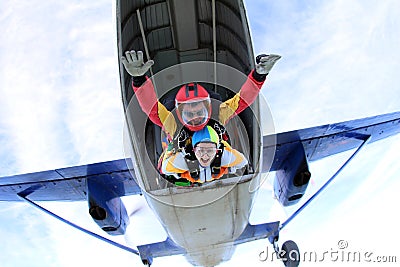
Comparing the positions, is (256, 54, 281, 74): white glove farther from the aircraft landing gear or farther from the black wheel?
the black wheel

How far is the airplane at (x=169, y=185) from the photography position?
19.8ft

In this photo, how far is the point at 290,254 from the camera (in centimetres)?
1052

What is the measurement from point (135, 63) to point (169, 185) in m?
2.00

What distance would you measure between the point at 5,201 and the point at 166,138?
8.39m

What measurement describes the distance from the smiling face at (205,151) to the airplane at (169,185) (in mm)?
743

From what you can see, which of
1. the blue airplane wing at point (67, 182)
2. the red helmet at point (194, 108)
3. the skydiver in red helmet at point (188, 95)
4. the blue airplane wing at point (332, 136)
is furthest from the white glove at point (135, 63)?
the blue airplane wing at point (67, 182)

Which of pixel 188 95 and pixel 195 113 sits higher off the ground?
pixel 188 95

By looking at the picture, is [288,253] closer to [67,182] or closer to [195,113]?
[67,182]

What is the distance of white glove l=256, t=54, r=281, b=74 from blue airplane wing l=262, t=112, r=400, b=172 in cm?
328

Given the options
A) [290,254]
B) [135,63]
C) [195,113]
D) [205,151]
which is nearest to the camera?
[135,63]

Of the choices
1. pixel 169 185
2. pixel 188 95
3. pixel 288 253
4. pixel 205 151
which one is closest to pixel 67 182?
pixel 169 185

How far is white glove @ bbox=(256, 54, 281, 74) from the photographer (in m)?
5.03

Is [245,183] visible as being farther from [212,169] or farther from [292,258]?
[292,258]

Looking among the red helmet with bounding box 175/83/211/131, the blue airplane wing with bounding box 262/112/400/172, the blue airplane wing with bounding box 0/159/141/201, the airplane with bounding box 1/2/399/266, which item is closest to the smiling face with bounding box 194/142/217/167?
the red helmet with bounding box 175/83/211/131
